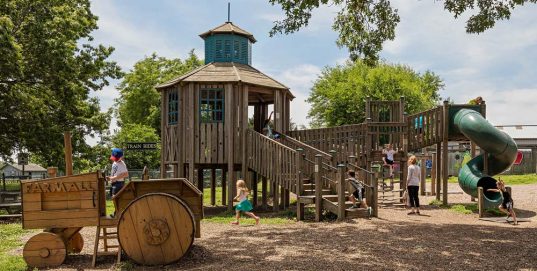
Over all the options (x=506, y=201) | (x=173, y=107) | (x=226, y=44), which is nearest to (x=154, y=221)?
(x=173, y=107)

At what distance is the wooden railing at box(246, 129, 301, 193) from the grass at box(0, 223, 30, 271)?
6666 mm

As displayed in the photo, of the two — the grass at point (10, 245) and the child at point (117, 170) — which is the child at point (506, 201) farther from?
the grass at point (10, 245)

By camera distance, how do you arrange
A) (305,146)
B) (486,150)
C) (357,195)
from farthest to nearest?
(486,150) < (305,146) < (357,195)

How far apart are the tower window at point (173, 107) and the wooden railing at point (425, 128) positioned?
806 centimetres

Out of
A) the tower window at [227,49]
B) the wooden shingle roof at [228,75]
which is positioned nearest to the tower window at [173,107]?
the wooden shingle roof at [228,75]

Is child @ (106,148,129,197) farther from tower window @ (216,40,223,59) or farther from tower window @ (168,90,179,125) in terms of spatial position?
tower window @ (216,40,223,59)

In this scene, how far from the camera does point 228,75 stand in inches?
667

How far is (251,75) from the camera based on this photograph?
17797mm

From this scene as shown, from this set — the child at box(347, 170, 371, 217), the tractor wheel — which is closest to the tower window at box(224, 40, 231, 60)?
the child at box(347, 170, 371, 217)

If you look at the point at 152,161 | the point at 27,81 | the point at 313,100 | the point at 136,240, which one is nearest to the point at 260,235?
the point at 136,240

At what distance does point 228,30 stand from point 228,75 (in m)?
2.74

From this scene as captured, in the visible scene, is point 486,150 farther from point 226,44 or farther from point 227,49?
point 226,44

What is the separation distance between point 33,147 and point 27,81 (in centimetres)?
299

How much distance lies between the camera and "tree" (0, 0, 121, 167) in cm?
2198
